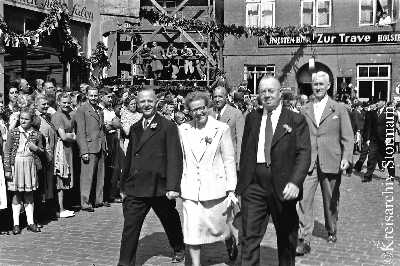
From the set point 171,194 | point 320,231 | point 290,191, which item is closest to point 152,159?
point 171,194

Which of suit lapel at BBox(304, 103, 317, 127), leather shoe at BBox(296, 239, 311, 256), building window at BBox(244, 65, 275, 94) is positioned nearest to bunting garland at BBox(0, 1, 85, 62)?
building window at BBox(244, 65, 275, 94)

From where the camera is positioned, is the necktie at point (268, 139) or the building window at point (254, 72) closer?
the necktie at point (268, 139)

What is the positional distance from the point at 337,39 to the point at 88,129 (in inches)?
744

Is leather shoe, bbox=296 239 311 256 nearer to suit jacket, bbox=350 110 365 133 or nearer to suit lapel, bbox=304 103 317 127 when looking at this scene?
suit lapel, bbox=304 103 317 127

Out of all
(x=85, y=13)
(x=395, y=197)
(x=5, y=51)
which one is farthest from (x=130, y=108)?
(x=85, y=13)

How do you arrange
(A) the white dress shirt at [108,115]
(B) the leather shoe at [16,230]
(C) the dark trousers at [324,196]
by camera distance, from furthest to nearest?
(A) the white dress shirt at [108,115]
(B) the leather shoe at [16,230]
(C) the dark trousers at [324,196]

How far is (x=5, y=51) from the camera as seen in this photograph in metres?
16.4

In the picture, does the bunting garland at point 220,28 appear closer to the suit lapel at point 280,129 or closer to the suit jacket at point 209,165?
the suit jacket at point 209,165

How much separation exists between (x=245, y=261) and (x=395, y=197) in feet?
23.1

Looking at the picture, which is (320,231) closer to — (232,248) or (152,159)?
(232,248)

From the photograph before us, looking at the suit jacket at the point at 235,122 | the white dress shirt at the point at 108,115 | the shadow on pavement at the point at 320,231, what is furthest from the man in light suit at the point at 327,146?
the white dress shirt at the point at 108,115

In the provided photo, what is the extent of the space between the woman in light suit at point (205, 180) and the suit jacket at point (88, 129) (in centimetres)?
414

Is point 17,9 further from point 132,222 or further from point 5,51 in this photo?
point 132,222

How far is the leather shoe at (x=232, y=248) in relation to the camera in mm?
6460
